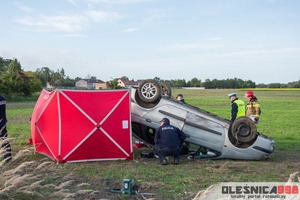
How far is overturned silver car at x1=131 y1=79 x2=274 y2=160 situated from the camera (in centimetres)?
906

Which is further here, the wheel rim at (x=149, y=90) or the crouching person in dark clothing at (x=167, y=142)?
the wheel rim at (x=149, y=90)

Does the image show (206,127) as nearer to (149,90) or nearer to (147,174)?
(149,90)

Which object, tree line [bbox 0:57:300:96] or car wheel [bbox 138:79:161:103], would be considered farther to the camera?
tree line [bbox 0:57:300:96]

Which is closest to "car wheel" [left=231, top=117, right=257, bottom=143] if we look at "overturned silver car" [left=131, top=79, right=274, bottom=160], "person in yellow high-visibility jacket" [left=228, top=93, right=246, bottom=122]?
"overturned silver car" [left=131, top=79, right=274, bottom=160]

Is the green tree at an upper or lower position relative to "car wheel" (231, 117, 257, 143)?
upper

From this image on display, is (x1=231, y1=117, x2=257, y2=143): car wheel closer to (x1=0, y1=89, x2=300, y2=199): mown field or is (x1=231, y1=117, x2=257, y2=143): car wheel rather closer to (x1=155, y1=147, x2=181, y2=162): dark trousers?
(x1=0, y1=89, x2=300, y2=199): mown field

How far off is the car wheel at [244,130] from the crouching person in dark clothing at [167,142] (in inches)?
54.6

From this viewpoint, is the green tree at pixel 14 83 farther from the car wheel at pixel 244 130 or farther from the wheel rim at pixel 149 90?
the car wheel at pixel 244 130

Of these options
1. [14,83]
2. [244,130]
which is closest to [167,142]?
[244,130]

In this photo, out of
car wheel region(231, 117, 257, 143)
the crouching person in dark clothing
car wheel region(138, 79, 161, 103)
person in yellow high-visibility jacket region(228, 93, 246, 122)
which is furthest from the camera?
person in yellow high-visibility jacket region(228, 93, 246, 122)

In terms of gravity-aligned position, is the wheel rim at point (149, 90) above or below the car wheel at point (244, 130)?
above

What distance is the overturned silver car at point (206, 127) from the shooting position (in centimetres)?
906

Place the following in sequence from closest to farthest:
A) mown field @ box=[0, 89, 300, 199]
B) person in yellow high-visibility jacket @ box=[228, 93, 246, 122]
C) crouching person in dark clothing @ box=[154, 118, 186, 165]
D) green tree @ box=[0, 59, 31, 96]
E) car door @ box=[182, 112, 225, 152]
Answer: mown field @ box=[0, 89, 300, 199] → crouching person in dark clothing @ box=[154, 118, 186, 165] → car door @ box=[182, 112, 225, 152] → person in yellow high-visibility jacket @ box=[228, 93, 246, 122] → green tree @ box=[0, 59, 31, 96]

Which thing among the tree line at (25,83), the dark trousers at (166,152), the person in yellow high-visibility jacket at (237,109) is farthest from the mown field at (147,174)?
the tree line at (25,83)
